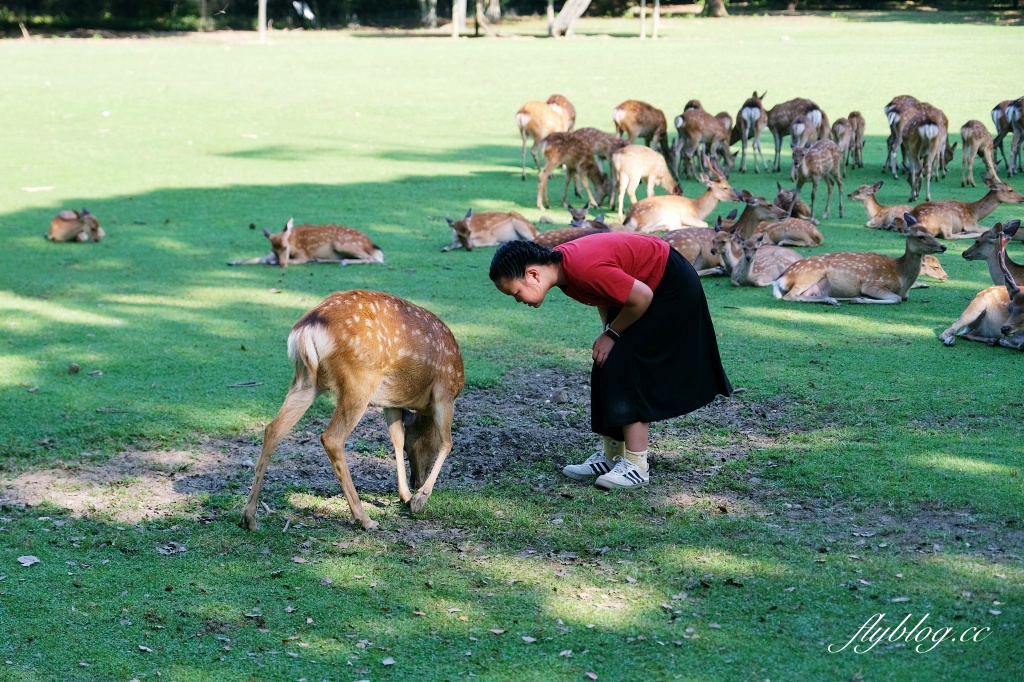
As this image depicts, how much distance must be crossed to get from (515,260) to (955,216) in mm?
7789

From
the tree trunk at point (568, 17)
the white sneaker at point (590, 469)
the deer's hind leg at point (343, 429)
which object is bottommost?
the white sneaker at point (590, 469)

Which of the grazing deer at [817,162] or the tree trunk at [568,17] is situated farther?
the tree trunk at [568,17]

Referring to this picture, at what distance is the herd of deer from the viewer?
4.72 m

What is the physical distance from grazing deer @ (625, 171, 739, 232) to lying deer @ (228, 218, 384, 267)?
2.87 meters

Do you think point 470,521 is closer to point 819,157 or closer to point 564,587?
point 564,587

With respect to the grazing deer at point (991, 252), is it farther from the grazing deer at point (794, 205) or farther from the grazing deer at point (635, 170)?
the grazing deer at point (635, 170)

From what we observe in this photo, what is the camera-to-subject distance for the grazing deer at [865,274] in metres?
8.68

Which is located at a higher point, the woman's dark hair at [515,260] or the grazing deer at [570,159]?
the grazing deer at [570,159]

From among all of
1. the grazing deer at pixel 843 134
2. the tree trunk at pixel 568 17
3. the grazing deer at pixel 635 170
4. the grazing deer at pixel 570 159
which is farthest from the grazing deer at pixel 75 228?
the tree trunk at pixel 568 17

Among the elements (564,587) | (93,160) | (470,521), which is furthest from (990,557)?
(93,160)

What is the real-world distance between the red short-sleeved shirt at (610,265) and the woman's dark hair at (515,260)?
14 cm

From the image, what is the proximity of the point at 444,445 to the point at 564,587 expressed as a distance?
113 cm

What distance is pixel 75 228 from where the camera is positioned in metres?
11.2

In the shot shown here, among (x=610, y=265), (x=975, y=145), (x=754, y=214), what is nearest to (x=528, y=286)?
(x=610, y=265)
